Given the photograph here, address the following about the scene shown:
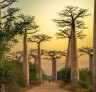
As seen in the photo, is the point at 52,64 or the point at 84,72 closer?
the point at 84,72

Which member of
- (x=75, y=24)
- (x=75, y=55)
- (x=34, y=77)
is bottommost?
(x=34, y=77)

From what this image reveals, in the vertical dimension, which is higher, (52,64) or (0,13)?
(0,13)

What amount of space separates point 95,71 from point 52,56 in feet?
88.1

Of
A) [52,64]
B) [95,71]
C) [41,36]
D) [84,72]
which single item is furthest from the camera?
[52,64]

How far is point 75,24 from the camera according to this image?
93.8 feet

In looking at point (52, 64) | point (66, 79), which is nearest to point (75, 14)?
point (66, 79)

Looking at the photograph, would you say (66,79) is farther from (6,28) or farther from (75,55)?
(6,28)

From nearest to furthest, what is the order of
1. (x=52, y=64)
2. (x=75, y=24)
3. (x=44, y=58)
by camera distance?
1. (x=75, y=24)
2. (x=44, y=58)
3. (x=52, y=64)

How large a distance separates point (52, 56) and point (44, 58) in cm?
200

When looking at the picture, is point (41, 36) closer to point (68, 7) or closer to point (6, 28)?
point (68, 7)

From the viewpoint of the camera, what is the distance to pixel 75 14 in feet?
89.7

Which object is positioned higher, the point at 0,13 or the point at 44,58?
the point at 0,13

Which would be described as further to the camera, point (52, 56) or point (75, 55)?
point (52, 56)

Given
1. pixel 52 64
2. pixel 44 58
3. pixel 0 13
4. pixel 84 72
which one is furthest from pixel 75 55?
pixel 52 64
